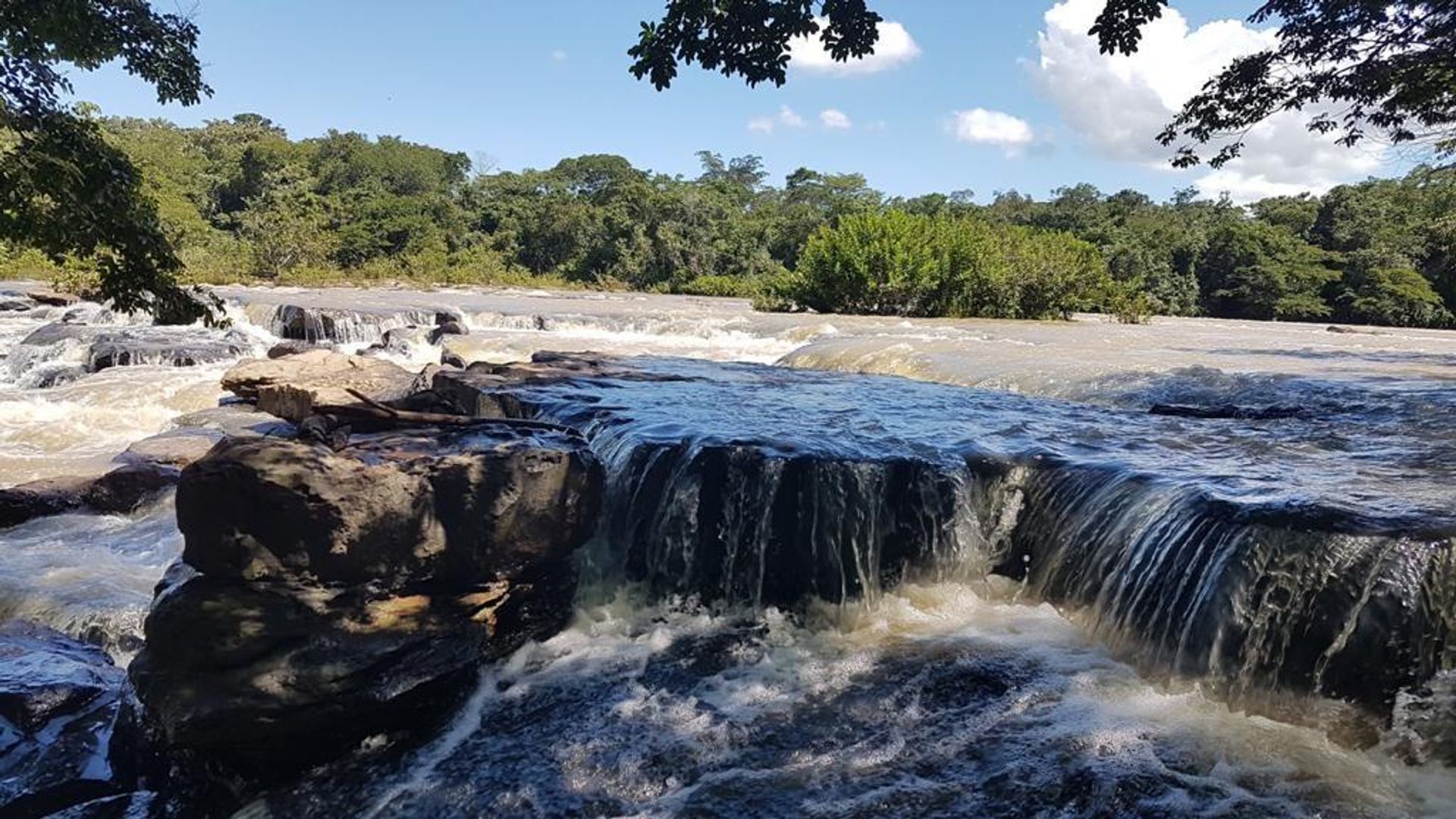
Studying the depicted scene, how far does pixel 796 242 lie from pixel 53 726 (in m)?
47.0

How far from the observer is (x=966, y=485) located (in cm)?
584

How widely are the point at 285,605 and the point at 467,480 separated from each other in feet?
3.29

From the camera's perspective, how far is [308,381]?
11.1 metres

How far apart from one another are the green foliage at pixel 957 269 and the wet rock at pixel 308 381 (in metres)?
14.2

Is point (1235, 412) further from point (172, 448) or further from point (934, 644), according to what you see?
point (172, 448)

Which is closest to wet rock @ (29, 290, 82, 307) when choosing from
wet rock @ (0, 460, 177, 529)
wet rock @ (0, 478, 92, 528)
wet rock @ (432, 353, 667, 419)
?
wet rock @ (0, 478, 92, 528)

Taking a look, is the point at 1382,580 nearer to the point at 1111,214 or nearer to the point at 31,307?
the point at 31,307

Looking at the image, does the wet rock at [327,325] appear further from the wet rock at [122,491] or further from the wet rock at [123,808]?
the wet rock at [123,808]

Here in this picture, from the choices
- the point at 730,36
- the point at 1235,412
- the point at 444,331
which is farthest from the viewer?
the point at 444,331

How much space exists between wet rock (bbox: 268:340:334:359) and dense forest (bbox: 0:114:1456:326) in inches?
423

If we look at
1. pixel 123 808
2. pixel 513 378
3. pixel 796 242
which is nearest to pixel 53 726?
pixel 123 808

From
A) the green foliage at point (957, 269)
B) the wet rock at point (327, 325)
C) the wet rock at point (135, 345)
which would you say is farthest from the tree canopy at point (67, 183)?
the green foliage at point (957, 269)

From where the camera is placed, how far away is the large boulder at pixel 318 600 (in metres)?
3.79

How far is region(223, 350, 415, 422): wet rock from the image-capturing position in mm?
10500
